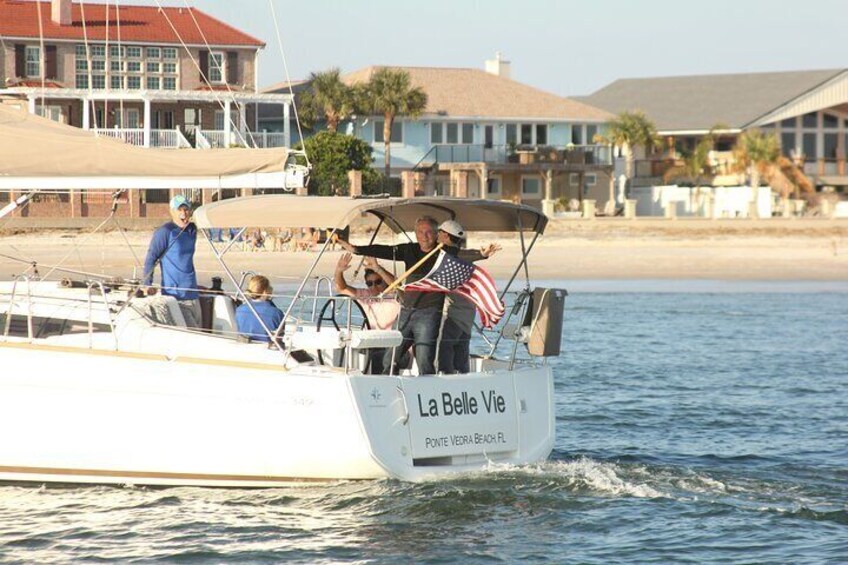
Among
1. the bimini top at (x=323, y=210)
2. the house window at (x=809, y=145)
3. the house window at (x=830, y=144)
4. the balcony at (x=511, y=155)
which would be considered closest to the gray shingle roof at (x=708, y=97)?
the house window at (x=809, y=145)

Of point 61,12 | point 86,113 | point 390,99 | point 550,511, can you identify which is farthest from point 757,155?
point 550,511

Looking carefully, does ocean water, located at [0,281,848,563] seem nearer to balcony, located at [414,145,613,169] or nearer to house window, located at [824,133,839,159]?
balcony, located at [414,145,613,169]

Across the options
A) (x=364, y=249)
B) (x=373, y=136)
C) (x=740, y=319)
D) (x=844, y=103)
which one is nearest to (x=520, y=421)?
(x=364, y=249)

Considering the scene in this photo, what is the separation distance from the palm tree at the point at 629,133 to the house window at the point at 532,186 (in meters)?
4.08

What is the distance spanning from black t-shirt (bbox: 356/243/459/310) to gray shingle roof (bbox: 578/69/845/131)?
5728cm

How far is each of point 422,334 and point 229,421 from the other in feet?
5.48

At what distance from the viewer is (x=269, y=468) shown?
1105 centimetres

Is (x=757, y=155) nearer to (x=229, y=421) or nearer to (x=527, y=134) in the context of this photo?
(x=527, y=134)

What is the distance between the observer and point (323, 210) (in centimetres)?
1098

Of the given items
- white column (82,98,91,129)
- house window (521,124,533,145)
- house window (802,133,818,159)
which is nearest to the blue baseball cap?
white column (82,98,91,129)

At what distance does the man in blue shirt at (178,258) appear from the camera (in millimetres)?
12203

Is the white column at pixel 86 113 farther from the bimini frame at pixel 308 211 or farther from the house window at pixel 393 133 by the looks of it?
the bimini frame at pixel 308 211

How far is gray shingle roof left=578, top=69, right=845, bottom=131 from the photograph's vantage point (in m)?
68.3

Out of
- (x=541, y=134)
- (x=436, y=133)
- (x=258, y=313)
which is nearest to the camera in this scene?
(x=258, y=313)
